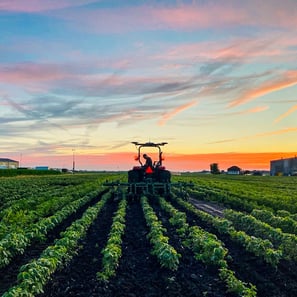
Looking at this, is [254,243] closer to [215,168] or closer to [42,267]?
[42,267]

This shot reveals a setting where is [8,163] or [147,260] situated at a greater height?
[8,163]

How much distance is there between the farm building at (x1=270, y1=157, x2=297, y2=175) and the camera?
118113mm

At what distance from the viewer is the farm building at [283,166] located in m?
118

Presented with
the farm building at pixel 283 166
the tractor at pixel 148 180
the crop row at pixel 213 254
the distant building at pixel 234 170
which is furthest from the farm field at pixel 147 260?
the distant building at pixel 234 170

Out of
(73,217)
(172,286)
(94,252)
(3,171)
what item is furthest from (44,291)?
(3,171)

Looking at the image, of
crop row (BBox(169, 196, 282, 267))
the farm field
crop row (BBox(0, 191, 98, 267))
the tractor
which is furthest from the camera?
the tractor

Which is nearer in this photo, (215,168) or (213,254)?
(213,254)

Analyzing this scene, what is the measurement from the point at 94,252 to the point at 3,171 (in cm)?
6987

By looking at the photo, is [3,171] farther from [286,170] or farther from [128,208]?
[286,170]

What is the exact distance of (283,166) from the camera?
125 meters

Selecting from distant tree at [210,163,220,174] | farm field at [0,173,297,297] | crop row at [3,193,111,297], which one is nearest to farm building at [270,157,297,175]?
distant tree at [210,163,220,174]

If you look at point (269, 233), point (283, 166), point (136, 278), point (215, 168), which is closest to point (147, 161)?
point (269, 233)

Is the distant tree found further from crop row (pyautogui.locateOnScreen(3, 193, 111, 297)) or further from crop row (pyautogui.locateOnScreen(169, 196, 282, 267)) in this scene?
crop row (pyautogui.locateOnScreen(3, 193, 111, 297))

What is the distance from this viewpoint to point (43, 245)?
11.4 m
